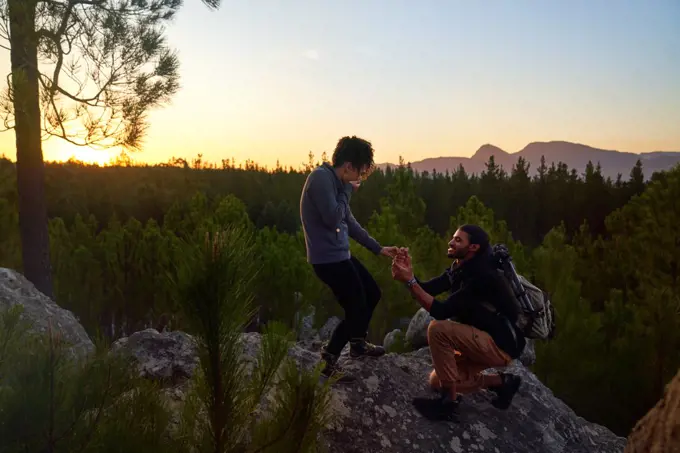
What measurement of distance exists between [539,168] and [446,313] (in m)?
29.7

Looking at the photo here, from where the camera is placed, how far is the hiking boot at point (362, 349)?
162 inches

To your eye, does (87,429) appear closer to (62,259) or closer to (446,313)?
(446,313)

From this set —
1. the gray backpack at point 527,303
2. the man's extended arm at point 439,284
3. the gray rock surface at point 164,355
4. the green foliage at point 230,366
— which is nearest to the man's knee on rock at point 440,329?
the man's extended arm at point 439,284

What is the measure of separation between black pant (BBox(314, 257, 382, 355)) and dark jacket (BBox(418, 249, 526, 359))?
519mm

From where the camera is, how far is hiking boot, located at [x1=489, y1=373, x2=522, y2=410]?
4.09 metres

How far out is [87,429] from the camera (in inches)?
73.4

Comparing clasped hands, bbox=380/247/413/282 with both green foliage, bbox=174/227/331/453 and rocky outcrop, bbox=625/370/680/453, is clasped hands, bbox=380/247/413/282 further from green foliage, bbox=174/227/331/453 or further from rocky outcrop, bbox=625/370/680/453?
rocky outcrop, bbox=625/370/680/453

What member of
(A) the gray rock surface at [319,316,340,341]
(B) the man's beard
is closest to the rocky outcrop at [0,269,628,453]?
(B) the man's beard

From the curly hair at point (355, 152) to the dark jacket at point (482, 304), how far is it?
3.03ft

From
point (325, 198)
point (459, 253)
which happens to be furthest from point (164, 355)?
point (459, 253)

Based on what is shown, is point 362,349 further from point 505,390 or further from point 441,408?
point 505,390

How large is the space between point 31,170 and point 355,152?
6654 millimetres

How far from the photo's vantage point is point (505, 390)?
4.08m

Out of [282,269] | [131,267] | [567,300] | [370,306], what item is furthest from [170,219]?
[370,306]
